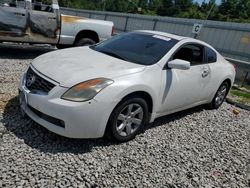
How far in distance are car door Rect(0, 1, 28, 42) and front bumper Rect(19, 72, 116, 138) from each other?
15.6 ft

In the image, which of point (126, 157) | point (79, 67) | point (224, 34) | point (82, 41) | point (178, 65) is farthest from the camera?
point (224, 34)

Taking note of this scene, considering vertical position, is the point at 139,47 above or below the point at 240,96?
above

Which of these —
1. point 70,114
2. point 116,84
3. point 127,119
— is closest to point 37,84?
point 70,114

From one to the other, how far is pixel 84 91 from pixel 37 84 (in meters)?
0.69

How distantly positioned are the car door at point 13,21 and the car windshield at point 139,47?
3.79 m

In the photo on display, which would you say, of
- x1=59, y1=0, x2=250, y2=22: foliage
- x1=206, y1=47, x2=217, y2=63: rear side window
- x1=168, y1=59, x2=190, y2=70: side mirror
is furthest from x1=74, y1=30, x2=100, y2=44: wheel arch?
x1=59, y1=0, x2=250, y2=22: foliage

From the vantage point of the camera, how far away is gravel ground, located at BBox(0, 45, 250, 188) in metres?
2.85

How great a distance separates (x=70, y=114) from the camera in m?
3.05

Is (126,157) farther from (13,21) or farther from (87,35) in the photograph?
(87,35)

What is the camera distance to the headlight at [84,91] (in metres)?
3.11

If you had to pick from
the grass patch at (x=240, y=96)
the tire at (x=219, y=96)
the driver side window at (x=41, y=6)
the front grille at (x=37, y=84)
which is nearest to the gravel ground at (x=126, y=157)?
the front grille at (x=37, y=84)

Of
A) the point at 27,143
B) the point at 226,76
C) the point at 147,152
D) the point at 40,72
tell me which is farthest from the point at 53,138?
the point at 226,76

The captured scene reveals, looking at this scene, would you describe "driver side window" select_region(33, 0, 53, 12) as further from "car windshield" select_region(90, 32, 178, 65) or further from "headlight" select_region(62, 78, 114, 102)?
"headlight" select_region(62, 78, 114, 102)

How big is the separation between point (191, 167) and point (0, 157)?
91.1 inches
